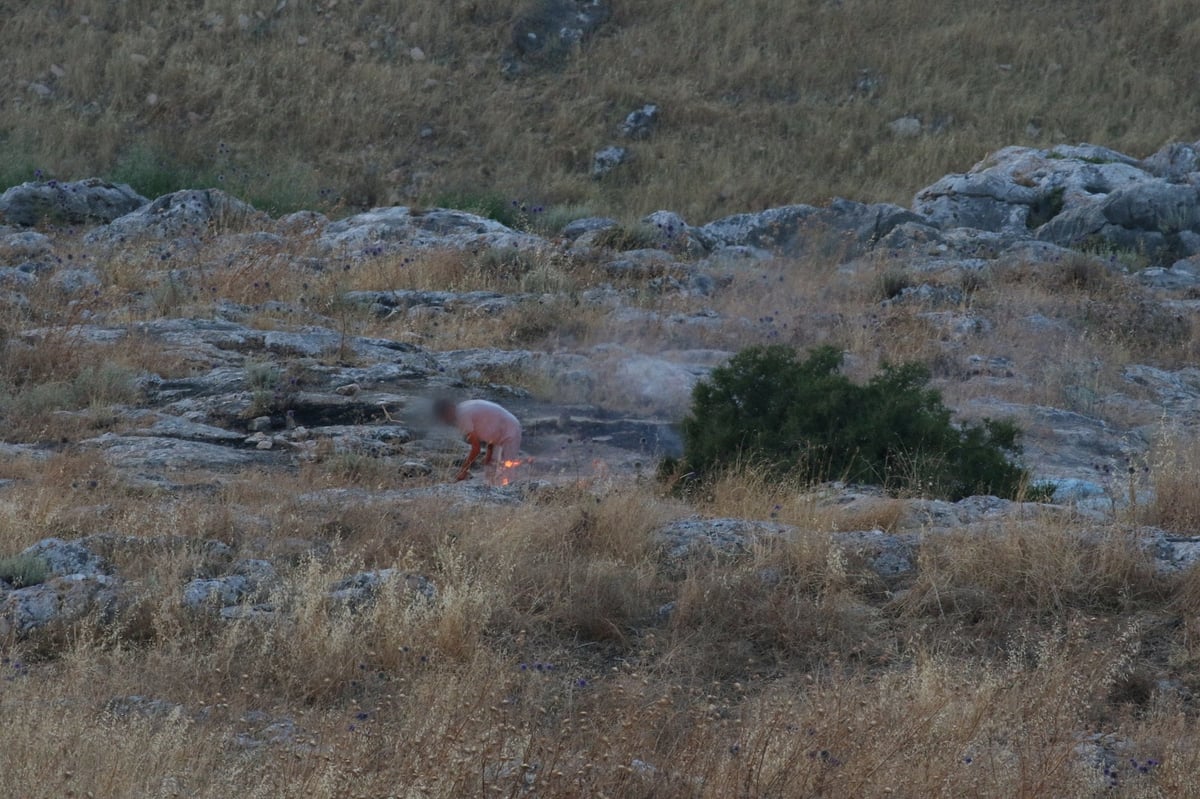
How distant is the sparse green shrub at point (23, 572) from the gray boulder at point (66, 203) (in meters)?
11.5

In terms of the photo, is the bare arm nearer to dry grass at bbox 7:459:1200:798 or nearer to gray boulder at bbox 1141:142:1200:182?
dry grass at bbox 7:459:1200:798

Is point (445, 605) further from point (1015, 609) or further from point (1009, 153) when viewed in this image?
point (1009, 153)

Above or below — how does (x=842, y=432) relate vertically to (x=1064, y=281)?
above

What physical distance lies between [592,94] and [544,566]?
2003 centimetres

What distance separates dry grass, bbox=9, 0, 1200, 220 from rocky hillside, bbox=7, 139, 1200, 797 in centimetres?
1041

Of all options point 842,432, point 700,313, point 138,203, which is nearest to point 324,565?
point 842,432

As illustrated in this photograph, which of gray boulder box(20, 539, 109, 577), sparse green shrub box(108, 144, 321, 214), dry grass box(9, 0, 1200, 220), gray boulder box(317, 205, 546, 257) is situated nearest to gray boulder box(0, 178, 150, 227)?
sparse green shrub box(108, 144, 321, 214)

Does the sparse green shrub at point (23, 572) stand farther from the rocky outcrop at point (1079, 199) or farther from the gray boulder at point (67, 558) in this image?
the rocky outcrop at point (1079, 199)

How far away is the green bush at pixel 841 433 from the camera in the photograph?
6984 mm

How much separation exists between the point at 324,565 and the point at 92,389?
390 centimetres

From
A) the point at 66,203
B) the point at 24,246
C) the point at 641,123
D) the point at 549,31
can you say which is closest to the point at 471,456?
the point at 24,246

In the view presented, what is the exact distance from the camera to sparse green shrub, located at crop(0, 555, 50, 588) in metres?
4.90

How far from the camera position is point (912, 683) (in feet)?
13.7

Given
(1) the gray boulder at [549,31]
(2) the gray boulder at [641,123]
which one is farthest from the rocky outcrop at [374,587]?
(1) the gray boulder at [549,31]
